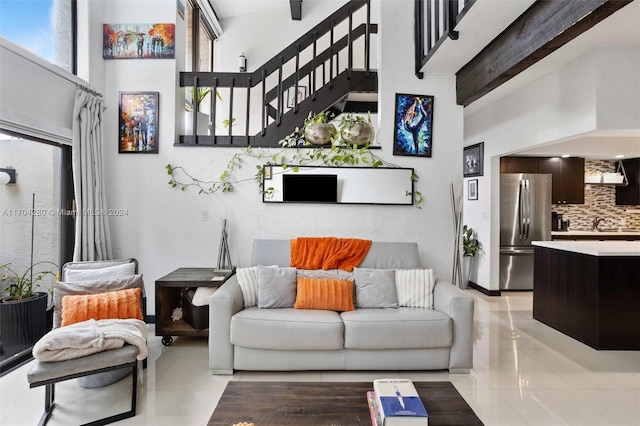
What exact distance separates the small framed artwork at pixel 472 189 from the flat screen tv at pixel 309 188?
300 cm

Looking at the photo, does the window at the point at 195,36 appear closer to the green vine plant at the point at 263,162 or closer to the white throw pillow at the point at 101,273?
the green vine plant at the point at 263,162

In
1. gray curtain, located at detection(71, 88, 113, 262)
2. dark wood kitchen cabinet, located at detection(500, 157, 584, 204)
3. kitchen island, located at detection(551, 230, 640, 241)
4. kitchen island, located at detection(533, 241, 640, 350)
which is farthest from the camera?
dark wood kitchen cabinet, located at detection(500, 157, 584, 204)

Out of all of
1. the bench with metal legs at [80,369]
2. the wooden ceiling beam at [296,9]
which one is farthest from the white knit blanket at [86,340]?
the wooden ceiling beam at [296,9]

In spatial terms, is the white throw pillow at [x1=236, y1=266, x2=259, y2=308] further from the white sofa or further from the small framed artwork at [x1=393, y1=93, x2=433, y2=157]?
the small framed artwork at [x1=393, y1=93, x2=433, y2=157]

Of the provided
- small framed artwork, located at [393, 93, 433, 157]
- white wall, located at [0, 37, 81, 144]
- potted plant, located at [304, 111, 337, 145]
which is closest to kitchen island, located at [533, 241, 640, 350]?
small framed artwork, located at [393, 93, 433, 157]

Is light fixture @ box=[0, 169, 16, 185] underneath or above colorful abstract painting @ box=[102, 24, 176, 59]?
underneath

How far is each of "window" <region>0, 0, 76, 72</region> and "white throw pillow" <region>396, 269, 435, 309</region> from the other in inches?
142

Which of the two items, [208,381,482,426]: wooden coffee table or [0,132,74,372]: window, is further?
[0,132,74,372]: window

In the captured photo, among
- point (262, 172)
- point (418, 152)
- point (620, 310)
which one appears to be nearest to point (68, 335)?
point (262, 172)

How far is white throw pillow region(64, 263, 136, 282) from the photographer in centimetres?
279

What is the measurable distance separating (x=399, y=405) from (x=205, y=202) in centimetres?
286

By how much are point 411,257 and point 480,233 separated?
256 cm

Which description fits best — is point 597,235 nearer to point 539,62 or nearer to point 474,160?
point 474,160

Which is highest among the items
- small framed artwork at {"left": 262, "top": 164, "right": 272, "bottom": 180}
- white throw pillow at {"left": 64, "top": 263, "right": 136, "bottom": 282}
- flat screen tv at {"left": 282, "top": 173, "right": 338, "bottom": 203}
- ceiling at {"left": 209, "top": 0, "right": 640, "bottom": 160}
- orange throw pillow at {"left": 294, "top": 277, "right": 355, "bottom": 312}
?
ceiling at {"left": 209, "top": 0, "right": 640, "bottom": 160}
